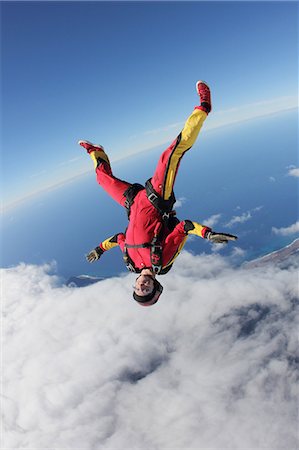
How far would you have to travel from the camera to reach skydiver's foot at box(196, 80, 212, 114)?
3.88m

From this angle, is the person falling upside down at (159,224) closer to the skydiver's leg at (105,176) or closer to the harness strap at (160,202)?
the harness strap at (160,202)

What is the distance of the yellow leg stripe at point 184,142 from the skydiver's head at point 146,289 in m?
1.19

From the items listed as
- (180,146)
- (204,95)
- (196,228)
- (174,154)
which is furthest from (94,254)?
(204,95)

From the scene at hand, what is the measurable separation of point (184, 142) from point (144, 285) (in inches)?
81.1

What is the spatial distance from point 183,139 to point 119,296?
68.4 metres

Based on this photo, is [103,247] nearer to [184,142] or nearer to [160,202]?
[160,202]

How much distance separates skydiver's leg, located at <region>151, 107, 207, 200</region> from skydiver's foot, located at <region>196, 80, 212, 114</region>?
0.42 feet

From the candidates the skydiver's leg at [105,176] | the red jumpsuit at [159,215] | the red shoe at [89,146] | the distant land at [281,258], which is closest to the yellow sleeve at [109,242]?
the red jumpsuit at [159,215]

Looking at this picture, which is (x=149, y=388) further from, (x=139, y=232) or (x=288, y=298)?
(x=139, y=232)

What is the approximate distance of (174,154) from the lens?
3.82 m

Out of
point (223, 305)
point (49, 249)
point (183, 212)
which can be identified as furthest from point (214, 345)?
point (49, 249)

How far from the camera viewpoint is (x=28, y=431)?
59000 millimetres

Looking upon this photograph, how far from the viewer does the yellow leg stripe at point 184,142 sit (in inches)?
147

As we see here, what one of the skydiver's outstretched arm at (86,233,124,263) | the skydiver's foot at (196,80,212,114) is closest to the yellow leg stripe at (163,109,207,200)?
the skydiver's foot at (196,80,212,114)
